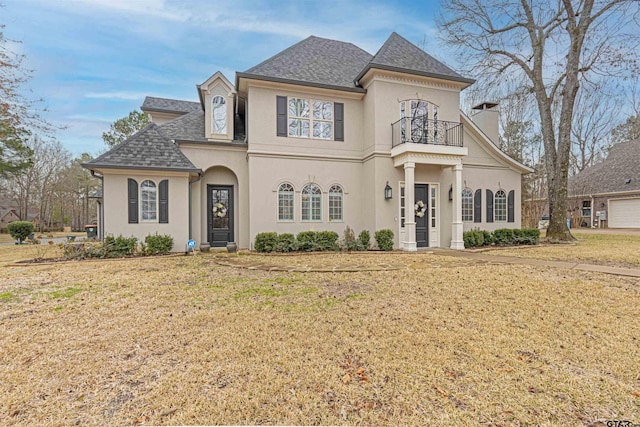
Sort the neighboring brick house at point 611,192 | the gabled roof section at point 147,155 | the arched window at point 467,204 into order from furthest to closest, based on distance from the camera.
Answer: the neighboring brick house at point 611,192
the arched window at point 467,204
the gabled roof section at point 147,155

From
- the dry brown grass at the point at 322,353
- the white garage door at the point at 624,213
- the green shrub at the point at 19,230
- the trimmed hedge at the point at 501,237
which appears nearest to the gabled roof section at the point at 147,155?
the dry brown grass at the point at 322,353

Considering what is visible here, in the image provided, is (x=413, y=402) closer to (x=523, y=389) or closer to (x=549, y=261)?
(x=523, y=389)

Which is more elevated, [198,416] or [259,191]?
[259,191]

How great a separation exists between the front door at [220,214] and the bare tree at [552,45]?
1320 centimetres

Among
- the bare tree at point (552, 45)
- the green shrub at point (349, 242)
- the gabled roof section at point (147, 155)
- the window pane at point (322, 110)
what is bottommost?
the green shrub at point (349, 242)

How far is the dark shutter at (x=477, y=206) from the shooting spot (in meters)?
13.5

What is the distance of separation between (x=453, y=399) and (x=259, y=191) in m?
10.0

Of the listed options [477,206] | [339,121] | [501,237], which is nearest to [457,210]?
[477,206]

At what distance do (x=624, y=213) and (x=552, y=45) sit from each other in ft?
57.5

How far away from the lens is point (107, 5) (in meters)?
10.1

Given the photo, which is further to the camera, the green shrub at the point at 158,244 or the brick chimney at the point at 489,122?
the brick chimney at the point at 489,122

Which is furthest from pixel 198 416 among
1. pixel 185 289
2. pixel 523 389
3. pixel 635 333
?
pixel 635 333

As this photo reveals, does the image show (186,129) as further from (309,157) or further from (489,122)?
(489,122)

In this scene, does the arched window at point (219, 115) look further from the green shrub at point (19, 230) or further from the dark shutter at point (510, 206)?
the green shrub at point (19, 230)
